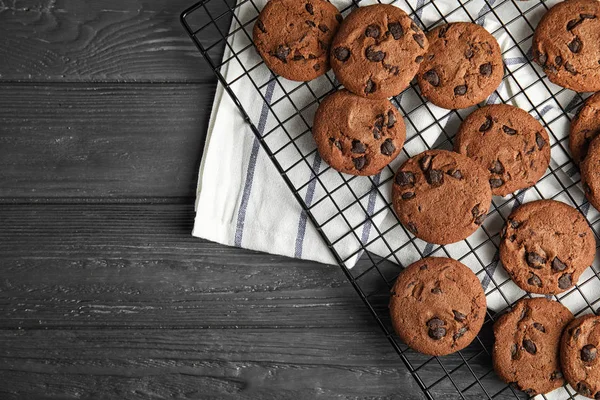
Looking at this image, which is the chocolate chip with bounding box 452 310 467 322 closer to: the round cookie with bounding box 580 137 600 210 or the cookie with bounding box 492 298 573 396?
the cookie with bounding box 492 298 573 396

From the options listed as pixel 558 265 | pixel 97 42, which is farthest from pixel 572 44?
pixel 97 42

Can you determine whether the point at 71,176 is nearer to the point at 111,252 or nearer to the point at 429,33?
the point at 111,252

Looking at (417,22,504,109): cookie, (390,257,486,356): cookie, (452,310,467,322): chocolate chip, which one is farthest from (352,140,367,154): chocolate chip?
(452,310,467,322): chocolate chip

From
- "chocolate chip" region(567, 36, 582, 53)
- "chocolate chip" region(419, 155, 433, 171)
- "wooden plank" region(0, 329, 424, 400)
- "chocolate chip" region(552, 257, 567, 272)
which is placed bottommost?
"wooden plank" region(0, 329, 424, 400)

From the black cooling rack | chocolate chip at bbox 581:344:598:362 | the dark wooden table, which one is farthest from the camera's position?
the dark wooden table

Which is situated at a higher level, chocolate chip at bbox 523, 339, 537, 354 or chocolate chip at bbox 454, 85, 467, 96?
chocolate chip at bbox 454, 85, 467, 96

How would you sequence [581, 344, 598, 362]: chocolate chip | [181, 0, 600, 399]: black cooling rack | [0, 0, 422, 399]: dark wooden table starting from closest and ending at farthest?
[581, 344, 598, 362]: chocolate chip < [181, 0, 600, 399]: black cooling rack < [0, 0, 422, 399]: dark wooden table
